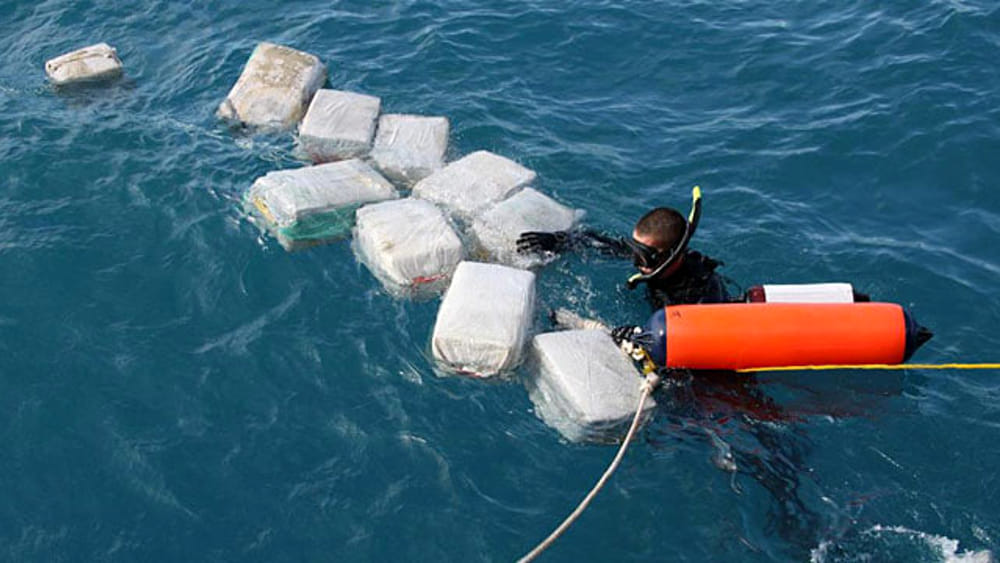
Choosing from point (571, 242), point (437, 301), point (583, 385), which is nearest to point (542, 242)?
point (571, 242)

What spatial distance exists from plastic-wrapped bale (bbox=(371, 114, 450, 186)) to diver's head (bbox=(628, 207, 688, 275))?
10.7 feet

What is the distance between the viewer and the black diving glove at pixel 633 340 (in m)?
6.56

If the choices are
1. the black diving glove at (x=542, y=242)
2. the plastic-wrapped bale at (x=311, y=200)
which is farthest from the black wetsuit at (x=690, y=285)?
the plastic-wrapped bale at (x=311, y=200)

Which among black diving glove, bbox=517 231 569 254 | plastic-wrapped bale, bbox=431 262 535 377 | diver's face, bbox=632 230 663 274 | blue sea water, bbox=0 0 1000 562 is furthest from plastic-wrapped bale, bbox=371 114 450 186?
diver's face, bbox=632 230 663 274

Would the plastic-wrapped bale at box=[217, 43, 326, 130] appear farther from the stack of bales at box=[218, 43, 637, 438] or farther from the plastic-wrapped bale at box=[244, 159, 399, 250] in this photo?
the plastic-wrapped bale at box=[244, 159, 399, 250]

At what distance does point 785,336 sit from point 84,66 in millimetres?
9367

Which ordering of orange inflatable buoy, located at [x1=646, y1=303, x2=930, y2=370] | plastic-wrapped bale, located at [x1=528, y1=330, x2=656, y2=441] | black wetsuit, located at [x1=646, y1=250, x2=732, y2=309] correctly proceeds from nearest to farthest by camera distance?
orange inflatable buoy, located at [x1=646, y1=303, x2=930, y2=370]
plastic-wrapped bale, located at [x1=528, y1=330, x2=656, y2=441]
black wetsuit, located at [x1=646, y1=250, x2=732, y2=309]

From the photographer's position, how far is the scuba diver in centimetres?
673

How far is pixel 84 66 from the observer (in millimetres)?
11047

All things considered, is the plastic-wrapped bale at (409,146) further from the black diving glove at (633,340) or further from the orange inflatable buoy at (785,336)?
the orange inflatable buoy at (785,336)

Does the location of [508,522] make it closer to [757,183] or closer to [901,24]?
[757,183]

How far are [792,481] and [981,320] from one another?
9.29 ft

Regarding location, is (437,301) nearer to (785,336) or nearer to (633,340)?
(633,340)

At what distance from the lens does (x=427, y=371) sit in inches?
282
